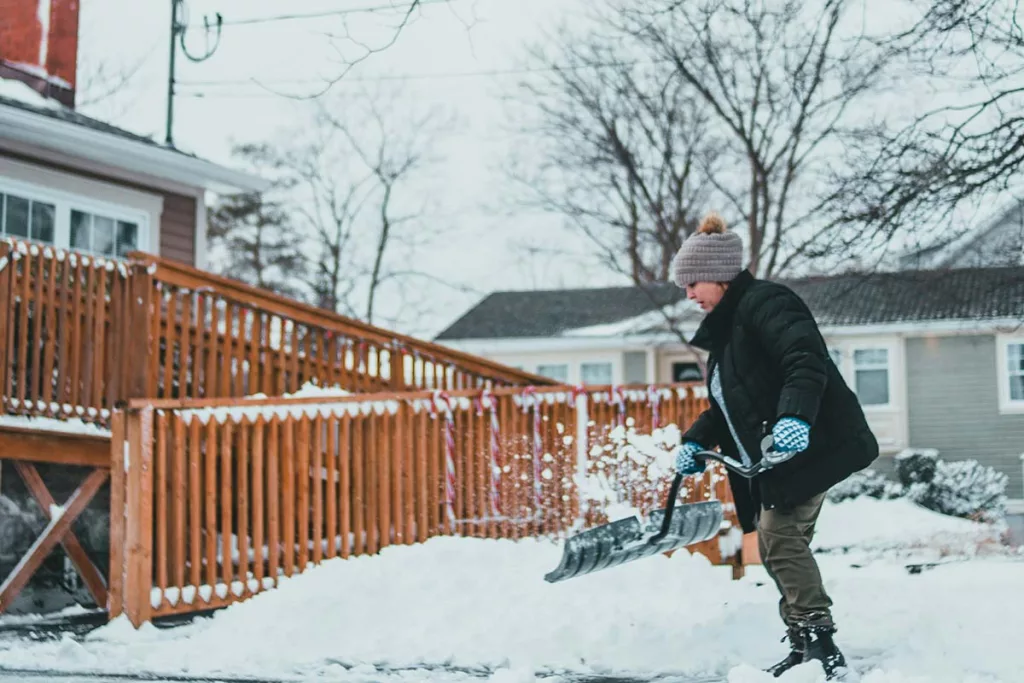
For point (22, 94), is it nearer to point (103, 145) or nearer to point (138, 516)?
point (103, 145)

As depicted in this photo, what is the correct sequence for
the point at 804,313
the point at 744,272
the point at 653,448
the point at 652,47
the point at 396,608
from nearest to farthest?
the point at 804,313, the point at 744,272, the point at 396,608, the point at 653,448, the point at 652,47

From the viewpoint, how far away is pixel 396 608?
6195 millimetres

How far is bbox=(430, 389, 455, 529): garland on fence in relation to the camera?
8008 mm

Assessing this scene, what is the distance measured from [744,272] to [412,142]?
115ft

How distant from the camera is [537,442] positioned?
8.45 metres

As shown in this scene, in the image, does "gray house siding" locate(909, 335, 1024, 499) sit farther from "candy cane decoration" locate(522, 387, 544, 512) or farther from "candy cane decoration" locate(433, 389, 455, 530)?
"candy cane decoration" locate(433, 389, 455, 530)

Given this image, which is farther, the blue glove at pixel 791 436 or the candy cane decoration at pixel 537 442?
the candy cane decoration at pixel 537 442


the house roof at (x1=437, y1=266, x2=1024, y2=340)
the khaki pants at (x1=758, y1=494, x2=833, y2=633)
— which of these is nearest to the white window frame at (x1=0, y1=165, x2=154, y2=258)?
the house roof at (x1=437, y1=266, x2=1024, y2=340)

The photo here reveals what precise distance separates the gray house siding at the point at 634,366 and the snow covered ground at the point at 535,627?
55.1ft

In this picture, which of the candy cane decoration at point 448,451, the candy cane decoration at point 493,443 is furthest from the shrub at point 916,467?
the candy cane decoration at point 448,451

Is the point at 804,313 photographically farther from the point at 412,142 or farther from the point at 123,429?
the point at 412,142

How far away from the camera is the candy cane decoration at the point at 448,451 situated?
26.3 ft

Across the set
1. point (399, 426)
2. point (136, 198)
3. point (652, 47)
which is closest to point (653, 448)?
point (399, 426)

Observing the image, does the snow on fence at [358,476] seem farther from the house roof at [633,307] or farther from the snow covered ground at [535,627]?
the house roof at [633,307]
